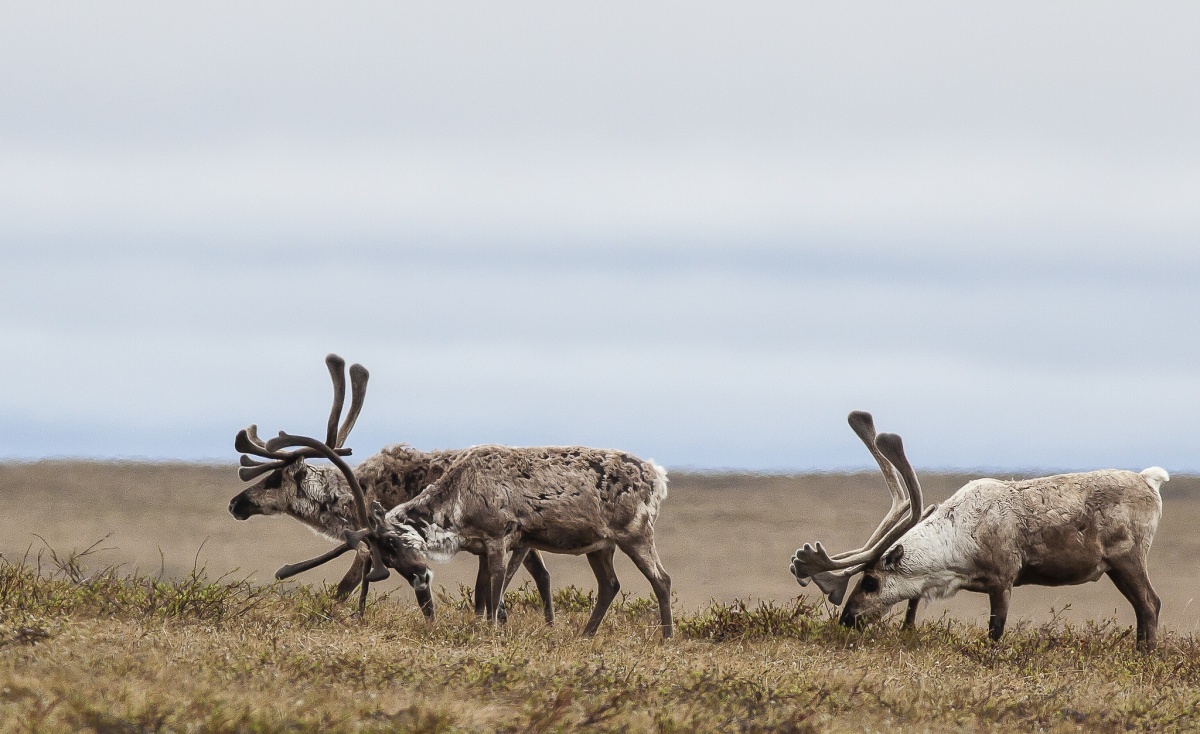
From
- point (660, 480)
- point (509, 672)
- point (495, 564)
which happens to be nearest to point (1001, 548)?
point (660, 480)

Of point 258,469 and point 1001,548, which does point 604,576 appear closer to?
point 1001,548

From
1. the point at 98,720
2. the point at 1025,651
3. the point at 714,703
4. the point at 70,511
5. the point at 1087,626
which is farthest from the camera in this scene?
the point at 70,511

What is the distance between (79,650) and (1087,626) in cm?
1069

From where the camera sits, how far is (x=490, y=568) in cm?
1255

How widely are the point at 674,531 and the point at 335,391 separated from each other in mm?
15950

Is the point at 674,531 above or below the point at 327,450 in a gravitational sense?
below

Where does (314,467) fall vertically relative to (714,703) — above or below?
above

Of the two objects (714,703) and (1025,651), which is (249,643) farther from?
(1025,651)

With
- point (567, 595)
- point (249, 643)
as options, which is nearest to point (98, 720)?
point (249, 643)

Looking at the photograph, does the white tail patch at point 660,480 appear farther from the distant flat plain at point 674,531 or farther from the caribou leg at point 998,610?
the distant flat plain at point 674,531

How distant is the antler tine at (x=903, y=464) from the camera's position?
1328 centimetres

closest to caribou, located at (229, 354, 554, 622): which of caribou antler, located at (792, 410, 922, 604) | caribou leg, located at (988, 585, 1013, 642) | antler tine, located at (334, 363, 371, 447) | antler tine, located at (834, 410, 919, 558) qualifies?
antler tine, located at (334, 363, 371, 447)

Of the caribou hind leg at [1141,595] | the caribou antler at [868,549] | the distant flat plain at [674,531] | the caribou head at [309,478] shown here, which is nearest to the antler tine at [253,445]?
the caribou head at [309,478]

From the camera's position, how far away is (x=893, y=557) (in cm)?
1327
